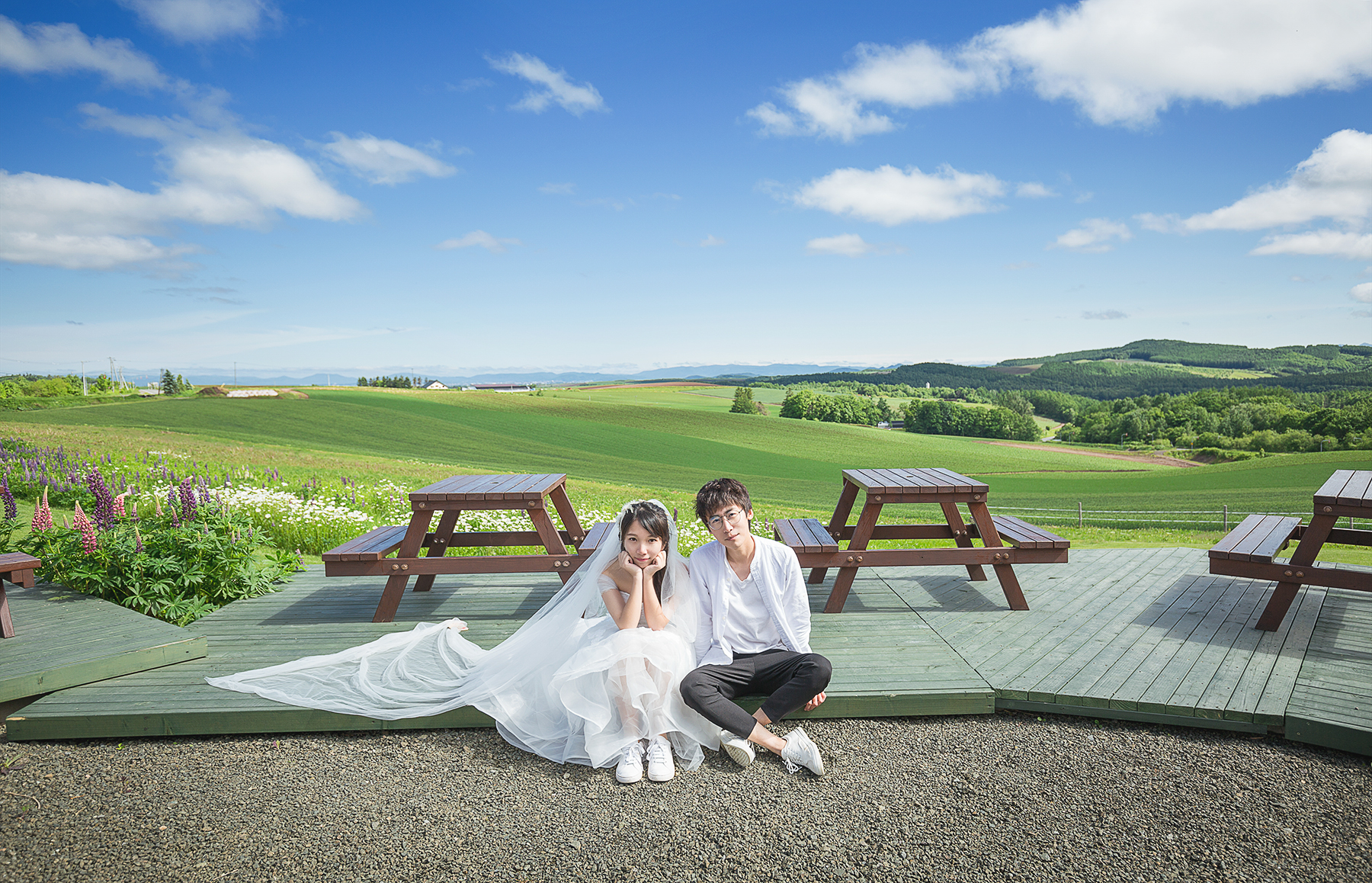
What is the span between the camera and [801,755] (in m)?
3.48

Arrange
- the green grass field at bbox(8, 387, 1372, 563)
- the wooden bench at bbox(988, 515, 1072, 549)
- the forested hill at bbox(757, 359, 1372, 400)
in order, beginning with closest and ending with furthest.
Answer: the wooden bench at bbox(988, 515, 1072, 549), the green grass field at bbox(8, 387, 1372, 563), the forested hill at bbox(757, 359, 1372, 400)

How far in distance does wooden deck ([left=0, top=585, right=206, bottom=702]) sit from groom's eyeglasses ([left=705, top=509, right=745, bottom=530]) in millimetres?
3664

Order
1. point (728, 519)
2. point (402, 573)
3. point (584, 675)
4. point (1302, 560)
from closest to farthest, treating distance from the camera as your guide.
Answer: point (584, 675), point (728, 519), point (1302, 560), point (402, 573)

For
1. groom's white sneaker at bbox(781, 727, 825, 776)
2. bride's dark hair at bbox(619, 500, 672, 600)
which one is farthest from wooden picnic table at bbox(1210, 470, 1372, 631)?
bride's dark hair at bbox(619, 500, 672, 600)

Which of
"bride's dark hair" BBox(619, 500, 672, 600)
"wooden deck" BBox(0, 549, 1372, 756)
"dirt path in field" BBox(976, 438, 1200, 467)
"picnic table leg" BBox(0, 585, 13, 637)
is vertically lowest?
"dirt path in field" BBox(976, 438, 1200, 467)

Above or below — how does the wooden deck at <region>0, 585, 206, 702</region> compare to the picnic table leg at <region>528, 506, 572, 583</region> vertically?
below

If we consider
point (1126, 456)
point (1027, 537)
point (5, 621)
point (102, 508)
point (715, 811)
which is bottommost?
point (1126, 456)

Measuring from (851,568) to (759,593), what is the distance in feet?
5.73

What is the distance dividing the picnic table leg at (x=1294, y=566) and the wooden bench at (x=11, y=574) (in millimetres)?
8948

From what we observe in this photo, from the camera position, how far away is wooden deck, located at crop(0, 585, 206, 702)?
13.7 feet

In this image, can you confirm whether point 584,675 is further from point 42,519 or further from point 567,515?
point 42,519

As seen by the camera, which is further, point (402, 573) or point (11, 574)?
point (402, 573)

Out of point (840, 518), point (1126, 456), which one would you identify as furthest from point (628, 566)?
point (1126, 456)

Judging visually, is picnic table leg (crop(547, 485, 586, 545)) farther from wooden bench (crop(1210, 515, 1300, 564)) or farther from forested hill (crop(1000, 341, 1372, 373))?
forested hill (crop(1000, 341, 1372, 373))
